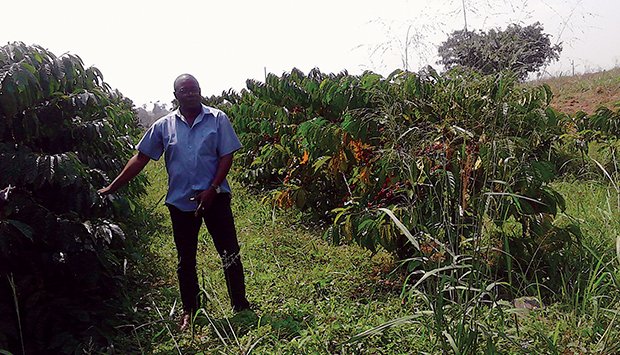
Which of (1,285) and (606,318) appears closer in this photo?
(606,318)

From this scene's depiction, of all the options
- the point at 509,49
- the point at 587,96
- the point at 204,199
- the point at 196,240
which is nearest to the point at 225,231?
the point at 196,240

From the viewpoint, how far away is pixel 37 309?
113 inches

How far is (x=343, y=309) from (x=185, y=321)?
95 cm

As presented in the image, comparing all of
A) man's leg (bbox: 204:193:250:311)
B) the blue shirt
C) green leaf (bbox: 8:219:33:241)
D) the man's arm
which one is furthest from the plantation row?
green leaf (bbox: 8:219:33:241)

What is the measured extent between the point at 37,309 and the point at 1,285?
24 centimetres

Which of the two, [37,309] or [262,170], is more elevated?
[262,170]

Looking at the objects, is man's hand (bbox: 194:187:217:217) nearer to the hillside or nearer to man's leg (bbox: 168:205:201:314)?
man's leg (bbox: 168:205:201:314)

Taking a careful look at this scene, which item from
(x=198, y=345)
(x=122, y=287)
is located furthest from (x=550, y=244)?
(x=122, y=287)

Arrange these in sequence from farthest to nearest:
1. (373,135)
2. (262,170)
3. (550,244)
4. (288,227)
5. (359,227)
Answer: (262,170), (288,227), (373,135), (359,227), (550,244)

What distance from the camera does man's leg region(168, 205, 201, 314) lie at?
3.29 meters

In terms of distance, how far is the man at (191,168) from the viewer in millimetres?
3215

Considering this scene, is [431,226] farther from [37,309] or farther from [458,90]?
[37,309]

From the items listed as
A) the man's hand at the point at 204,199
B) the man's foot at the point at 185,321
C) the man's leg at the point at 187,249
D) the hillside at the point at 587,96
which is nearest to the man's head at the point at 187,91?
the man's hand at the point at 204,199

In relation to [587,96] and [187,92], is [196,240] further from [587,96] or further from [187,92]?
[587,96]
